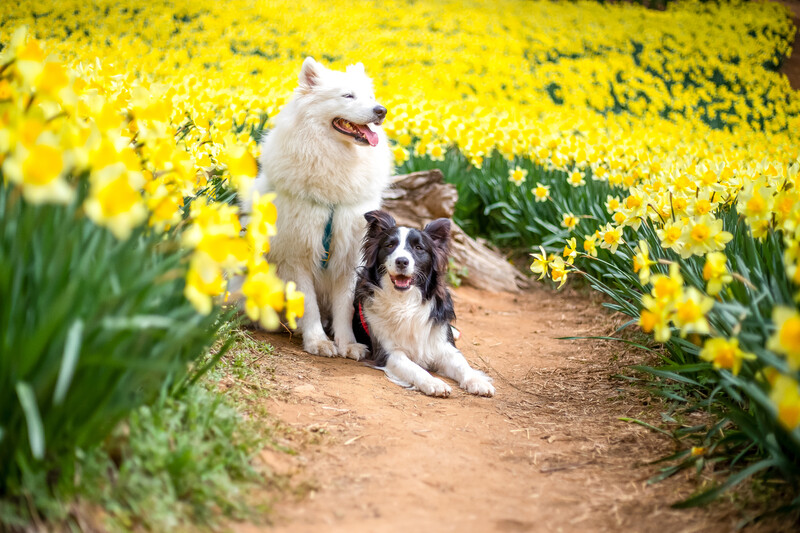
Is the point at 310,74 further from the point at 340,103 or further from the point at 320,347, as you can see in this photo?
the point at 320,347

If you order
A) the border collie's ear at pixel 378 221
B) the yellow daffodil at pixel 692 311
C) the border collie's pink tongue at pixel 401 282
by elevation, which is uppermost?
the yellow daffodil at pixel 692 311

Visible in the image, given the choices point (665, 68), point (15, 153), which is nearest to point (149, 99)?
point (15, 153)

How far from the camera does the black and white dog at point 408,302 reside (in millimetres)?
3672

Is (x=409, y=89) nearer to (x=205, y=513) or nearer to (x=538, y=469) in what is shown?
(x=538, y=469)

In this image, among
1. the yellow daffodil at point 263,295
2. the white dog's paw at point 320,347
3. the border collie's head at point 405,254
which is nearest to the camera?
the yellow daffodil at point 263,295

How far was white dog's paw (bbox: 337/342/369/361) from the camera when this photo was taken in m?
3.95

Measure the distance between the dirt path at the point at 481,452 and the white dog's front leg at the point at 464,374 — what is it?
0.24 ft

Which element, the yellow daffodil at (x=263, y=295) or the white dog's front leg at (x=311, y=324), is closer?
the yellow daffodil at (x=263, y=295)

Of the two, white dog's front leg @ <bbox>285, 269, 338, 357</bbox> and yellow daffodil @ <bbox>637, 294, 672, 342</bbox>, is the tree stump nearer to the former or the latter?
white dog's front leg @ <bbox>285, 269, 338, 357</bbox>

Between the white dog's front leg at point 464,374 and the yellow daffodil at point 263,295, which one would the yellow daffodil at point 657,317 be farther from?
the white dog's front leg at point 464,374

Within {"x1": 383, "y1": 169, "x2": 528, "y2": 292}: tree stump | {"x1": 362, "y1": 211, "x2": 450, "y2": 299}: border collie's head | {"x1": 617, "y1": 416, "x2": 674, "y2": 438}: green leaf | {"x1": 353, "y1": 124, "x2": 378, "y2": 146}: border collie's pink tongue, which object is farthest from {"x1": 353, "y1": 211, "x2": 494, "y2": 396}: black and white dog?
{"x1": 383, "y1": 169, "x2": 528, "y2": 292}: tree stump

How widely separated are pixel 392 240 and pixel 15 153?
2.57 m

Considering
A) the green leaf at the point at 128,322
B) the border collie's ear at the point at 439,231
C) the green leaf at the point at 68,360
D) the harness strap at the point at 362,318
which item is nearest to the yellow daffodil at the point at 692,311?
the green leaf at the point at 128,322

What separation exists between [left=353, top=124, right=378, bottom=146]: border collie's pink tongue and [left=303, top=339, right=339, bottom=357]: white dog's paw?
4.51 feet
